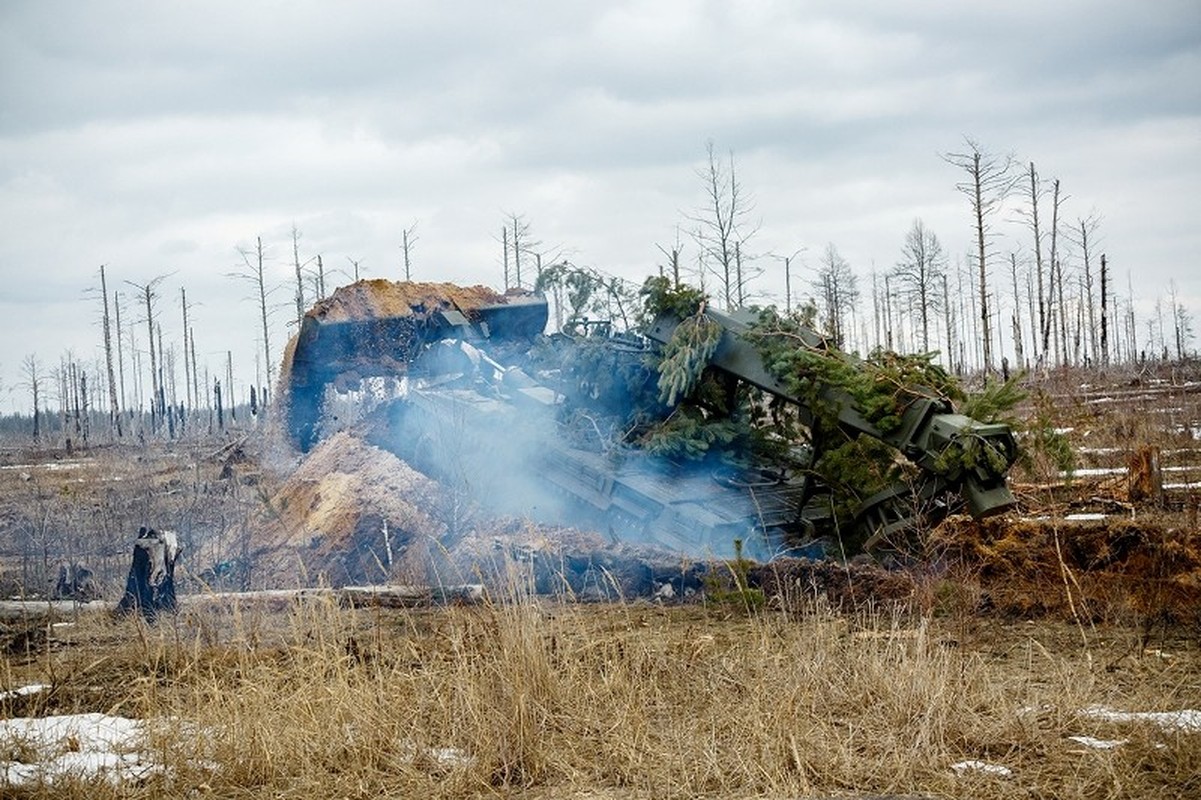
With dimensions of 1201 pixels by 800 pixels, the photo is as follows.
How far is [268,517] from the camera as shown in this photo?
1498 cm

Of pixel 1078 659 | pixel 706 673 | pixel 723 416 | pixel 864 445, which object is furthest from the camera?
pixel 723 416

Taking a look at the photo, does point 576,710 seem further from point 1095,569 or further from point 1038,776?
point 1095,569

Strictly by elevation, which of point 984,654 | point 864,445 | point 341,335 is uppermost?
point 341,335

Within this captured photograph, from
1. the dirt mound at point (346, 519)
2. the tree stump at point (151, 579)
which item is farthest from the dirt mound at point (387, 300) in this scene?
the tree stump at point (151, 579)

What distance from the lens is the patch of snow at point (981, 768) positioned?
567 centimetres

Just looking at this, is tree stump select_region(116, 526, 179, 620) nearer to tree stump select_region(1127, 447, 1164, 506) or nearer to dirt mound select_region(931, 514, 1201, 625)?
dirt mound select_region(931, 514, 1201, 625)

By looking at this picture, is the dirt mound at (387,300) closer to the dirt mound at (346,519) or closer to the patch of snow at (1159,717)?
the dirt mound at (346,519)

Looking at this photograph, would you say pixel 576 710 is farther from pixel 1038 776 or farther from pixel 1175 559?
pixel 1175 559

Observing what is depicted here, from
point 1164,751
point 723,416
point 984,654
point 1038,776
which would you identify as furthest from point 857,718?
point 723,416

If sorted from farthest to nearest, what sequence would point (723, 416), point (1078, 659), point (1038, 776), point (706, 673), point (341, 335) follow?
point (341, 335), point (723, 416), point (1078, 659), point (706, 673), point (1038, 776)

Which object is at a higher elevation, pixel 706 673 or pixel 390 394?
pixel 390 394

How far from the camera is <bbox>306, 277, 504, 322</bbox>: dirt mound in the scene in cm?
1452

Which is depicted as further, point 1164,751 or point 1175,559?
point 1175,559

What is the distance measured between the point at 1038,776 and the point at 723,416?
7.49m
